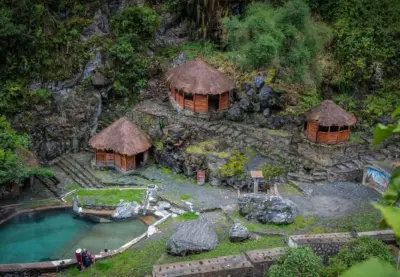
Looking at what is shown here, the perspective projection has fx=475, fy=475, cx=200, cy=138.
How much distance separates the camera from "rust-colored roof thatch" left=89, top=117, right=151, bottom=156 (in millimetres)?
23609

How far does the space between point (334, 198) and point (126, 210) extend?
9.05 m

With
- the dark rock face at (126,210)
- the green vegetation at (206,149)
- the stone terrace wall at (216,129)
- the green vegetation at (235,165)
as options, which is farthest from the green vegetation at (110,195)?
the stone terrace wall at (216,129)

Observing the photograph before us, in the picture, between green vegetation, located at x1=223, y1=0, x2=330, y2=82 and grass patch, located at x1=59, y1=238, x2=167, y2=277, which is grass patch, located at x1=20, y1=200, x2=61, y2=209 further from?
green vegetation, located at x1=223, y1=0, x2=330, y2=82

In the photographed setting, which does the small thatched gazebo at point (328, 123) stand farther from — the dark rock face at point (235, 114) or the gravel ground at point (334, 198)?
the dark rock face at point (235, 114)

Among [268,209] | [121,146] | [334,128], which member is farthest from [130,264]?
[334,128]

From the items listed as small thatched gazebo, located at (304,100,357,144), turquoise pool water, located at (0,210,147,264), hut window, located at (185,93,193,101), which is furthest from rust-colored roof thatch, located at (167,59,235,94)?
turquoise pool water, located at (0,210,147,264)

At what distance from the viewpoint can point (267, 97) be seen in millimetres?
25109

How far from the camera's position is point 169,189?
73.2ft

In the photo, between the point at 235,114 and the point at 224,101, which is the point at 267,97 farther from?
the point at 224,101

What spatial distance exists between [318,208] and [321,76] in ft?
30.9

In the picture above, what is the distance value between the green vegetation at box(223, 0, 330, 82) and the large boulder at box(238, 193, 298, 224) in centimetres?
909

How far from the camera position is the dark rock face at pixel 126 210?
67.6 feet

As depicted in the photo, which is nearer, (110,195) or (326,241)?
(326,241)

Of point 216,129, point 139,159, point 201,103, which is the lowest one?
point 139,159
